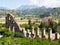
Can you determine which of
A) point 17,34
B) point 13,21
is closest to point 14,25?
point 13,21

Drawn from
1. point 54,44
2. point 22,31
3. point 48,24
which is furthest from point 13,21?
point 54,44

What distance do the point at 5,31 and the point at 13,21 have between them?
202 cm

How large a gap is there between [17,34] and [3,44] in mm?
7820

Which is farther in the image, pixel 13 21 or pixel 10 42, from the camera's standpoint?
pixel 13 21

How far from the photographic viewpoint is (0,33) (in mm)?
33094

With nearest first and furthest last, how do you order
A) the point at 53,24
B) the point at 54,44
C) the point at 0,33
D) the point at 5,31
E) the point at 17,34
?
the point at 54,44 < the point at 17,34 < the point at 5,31 < the point at 0,33 < the point at 53,24

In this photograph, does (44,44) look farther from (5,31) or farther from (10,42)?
(5,31)

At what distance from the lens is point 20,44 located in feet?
68.0

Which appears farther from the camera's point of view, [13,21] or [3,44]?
[13,21]

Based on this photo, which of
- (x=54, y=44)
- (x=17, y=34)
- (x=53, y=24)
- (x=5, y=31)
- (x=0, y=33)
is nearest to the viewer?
(x=54, y=44)

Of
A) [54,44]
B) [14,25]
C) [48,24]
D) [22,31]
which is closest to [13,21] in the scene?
[14,25]

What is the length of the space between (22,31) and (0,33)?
4726mm

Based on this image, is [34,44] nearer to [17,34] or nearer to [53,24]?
[17,34]

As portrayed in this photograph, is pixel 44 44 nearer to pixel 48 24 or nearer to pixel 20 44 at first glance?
pixel 20 44
